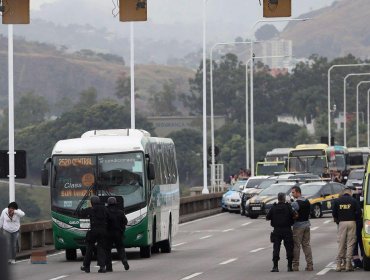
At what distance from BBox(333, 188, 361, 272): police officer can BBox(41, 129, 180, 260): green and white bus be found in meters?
5.90

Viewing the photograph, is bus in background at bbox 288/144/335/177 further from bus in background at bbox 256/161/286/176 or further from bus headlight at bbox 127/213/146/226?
bus headlight at bbox 127/213/146/226

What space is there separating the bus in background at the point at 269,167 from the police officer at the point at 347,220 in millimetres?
44990

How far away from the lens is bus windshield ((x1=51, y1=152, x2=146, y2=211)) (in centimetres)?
3162

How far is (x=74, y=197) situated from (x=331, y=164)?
46.0 metres

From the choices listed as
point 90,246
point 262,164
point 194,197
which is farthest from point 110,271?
point 262,164

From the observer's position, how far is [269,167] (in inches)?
2869

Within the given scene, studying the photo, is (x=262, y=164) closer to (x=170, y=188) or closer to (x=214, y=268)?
Answer: (x=170, y=188)

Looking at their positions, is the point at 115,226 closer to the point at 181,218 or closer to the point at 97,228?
the point at 97,228

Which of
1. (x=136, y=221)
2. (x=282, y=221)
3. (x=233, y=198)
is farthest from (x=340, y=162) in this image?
(x=282, y=221)

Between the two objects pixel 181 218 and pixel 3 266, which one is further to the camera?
pixel 181 218

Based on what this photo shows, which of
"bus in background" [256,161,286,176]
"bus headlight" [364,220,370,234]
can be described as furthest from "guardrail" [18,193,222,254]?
"bus headlight" [364,220,370,234]

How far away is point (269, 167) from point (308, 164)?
6.68ft

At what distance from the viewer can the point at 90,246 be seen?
27.9 meters

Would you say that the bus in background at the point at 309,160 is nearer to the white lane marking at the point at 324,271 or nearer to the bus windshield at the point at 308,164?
the bus windshield at the point at 308,164
